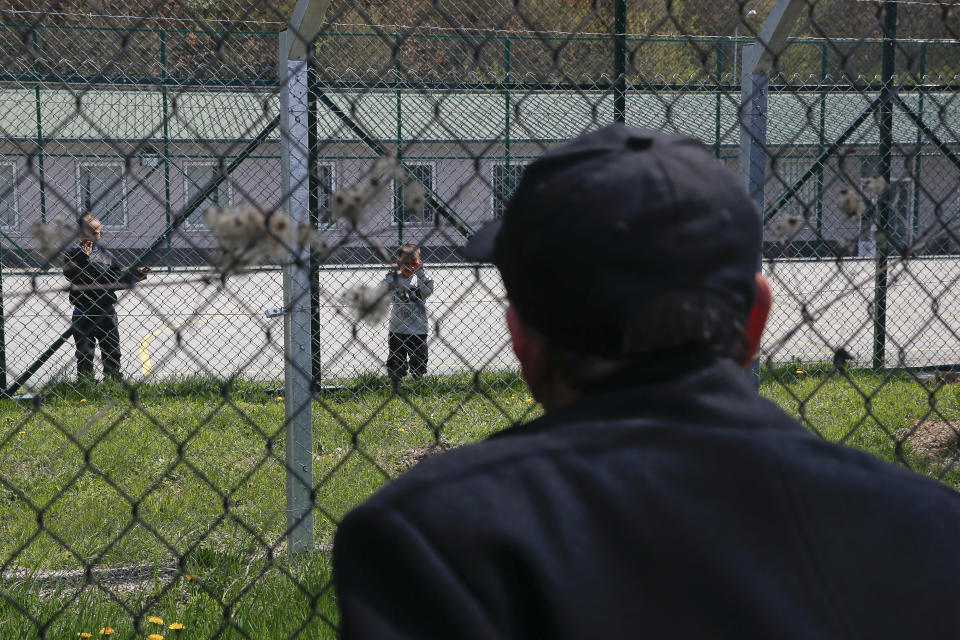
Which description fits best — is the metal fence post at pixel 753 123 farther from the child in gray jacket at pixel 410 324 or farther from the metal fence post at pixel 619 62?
the child in gray jacket at pixel 410 324

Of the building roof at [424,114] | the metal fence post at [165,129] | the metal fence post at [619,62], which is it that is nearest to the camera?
the metal fence post at [165,129]

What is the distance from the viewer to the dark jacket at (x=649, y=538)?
72cm

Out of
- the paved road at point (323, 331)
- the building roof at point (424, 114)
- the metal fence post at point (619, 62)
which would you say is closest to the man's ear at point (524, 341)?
the building roof at point (424, 114)

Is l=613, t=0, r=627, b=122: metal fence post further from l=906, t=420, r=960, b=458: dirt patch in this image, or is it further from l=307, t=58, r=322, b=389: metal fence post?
l=906, t=420, r=960, b=458: dirt patch

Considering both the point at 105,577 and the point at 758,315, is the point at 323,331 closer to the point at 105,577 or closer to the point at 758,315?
the point at 105,577

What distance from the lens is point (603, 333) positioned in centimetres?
82

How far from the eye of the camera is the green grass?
2408 mm

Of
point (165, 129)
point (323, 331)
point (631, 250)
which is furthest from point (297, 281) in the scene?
point (323, 331)

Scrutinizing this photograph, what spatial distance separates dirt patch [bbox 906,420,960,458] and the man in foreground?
4.46 m

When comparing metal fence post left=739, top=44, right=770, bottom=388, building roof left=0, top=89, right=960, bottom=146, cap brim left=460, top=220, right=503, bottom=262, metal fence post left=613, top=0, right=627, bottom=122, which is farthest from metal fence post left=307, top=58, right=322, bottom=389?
metal fence post left=739, top=44, right=770, bottom=388

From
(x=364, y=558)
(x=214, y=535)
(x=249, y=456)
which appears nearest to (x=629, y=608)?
(x=364, y=558)

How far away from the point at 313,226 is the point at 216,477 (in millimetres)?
3262

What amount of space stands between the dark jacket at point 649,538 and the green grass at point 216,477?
762 mm

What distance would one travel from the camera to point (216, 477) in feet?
14.9
